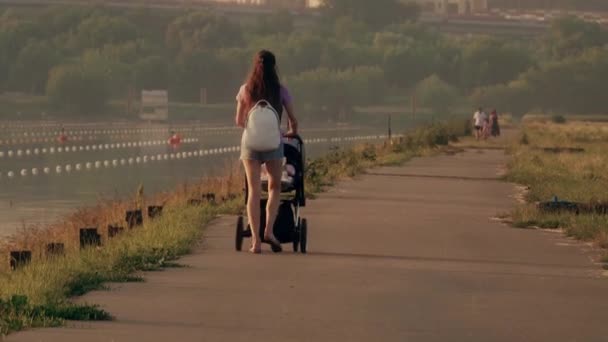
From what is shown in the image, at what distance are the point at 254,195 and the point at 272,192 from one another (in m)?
0.16

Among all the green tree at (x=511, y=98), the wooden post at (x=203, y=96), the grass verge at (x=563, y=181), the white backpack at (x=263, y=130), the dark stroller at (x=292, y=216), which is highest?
the white backpack at (x=263, y=130)

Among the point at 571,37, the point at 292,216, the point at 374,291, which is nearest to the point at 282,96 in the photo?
the point at 292,216

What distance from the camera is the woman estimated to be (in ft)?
53.6

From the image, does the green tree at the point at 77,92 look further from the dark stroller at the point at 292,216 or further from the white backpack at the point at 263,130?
the white backpack at the point at 263,130

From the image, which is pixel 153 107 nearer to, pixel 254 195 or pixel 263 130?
pixel 254 195

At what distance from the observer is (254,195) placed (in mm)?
16453

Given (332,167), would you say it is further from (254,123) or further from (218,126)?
(218,126)

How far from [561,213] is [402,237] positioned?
10.6 ft

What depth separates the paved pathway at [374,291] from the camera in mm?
11727

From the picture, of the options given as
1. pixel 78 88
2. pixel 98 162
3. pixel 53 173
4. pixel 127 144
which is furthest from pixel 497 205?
pixel 78 88

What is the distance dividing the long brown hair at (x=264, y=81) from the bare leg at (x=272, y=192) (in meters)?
0.47

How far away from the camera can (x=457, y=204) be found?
25.7m


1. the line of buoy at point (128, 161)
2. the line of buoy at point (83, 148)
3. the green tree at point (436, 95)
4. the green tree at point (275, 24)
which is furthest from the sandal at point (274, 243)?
Answer: the green tree at point (275, 24)

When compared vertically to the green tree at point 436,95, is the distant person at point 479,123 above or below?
Result: above
